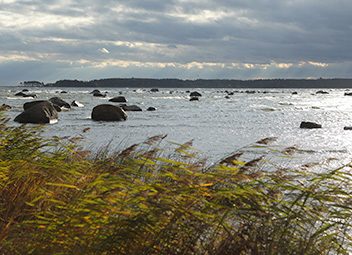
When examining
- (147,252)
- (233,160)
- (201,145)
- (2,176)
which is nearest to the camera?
(147,252)

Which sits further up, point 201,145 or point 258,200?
point 258,200

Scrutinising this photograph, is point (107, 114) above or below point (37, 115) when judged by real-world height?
below

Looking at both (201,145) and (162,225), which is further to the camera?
(201,145)

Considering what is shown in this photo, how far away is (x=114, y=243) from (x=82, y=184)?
1.48 metres

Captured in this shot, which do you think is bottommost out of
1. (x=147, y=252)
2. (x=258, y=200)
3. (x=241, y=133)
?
(x=241, y=133)

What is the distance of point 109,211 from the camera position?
4410 millimetres

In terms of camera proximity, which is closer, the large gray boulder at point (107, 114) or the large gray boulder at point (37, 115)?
the large gray boulder at point (37, 115)

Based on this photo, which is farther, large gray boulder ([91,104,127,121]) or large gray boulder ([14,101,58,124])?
large gray boulder ([91,104,127,121])

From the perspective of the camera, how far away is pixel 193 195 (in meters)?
4.45

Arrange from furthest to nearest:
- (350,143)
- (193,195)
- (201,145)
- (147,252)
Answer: (350,143) → (201,145) → (193,195) → (147,252)

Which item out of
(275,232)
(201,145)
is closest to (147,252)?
(275,232)

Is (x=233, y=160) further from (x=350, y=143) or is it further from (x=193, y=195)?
(x=350, y=143)

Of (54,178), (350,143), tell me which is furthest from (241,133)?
(54,178)

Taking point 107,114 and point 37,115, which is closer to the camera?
point 37,115
